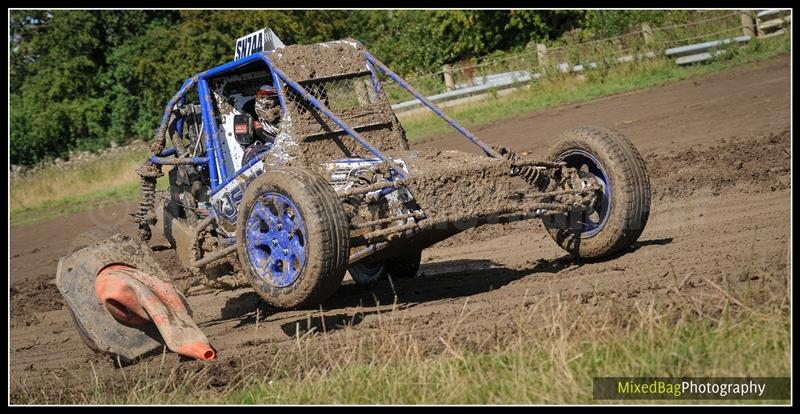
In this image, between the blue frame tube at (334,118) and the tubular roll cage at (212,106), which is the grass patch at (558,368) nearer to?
the blue frame tube at (334,118)

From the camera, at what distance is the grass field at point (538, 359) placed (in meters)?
5.18

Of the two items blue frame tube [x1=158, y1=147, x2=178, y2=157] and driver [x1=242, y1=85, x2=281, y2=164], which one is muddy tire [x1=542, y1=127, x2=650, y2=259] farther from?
blue frame tube [x1=158, y1=147, x2=178, y2=157]

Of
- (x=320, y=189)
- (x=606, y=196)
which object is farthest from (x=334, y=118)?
(x=606, y=196)

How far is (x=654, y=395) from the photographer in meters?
4.97

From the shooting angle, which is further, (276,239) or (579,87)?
(579,87)

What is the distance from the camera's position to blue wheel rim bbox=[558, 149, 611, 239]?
308 inches

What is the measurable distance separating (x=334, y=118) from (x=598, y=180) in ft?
7.00

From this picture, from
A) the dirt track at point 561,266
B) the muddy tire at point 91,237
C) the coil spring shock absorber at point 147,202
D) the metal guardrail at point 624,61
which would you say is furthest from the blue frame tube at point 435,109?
the metal guardrail at point 624,61

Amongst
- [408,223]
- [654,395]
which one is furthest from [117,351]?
[654,395]

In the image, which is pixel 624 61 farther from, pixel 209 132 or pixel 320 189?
pixel 320 189

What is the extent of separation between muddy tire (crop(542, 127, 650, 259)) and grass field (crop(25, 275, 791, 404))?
151cm

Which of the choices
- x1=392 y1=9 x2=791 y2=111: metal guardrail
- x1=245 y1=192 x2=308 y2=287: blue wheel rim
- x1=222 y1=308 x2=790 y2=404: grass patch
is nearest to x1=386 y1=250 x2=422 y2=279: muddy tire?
x1=245 y1=192 x2=308 y2=287: blue wheel rim

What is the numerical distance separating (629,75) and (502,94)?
3.10m

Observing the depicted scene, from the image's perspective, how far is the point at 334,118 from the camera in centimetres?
762
